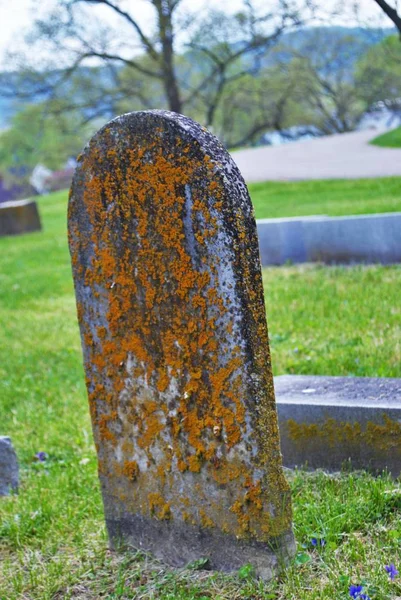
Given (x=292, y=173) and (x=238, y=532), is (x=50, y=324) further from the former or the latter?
(x=292, y=173)

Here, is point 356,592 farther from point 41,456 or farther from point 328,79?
point 328,79

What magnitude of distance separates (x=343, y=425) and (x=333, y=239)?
495 centimetres

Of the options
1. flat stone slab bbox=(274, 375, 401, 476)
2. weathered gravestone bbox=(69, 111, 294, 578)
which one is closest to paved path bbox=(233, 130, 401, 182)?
flat stone slab bbox=(274, 375, 401, 476)

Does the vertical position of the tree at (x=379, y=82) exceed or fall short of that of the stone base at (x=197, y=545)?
it exceeds it

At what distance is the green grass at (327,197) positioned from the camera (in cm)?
1203

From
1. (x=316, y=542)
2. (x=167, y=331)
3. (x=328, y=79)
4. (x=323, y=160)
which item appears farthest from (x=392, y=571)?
(x=328, y=79)

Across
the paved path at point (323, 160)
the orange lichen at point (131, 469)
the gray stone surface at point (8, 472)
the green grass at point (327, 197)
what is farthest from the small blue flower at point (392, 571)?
the paved path at point (323, 160)

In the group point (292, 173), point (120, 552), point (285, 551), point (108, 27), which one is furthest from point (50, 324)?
point (108, 27)

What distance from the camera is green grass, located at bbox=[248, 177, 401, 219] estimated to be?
12.0m

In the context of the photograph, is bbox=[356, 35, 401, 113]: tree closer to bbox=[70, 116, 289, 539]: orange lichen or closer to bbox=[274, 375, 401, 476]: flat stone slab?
bbox=[274, 375, 401, 476]: flat stone slab

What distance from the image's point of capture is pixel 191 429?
2.56 meters

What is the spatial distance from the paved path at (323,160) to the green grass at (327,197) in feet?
3.36

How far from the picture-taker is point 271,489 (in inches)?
96.9

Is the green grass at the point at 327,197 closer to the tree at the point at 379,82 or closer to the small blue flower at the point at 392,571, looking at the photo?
the small blue flower at the point at 392,571
